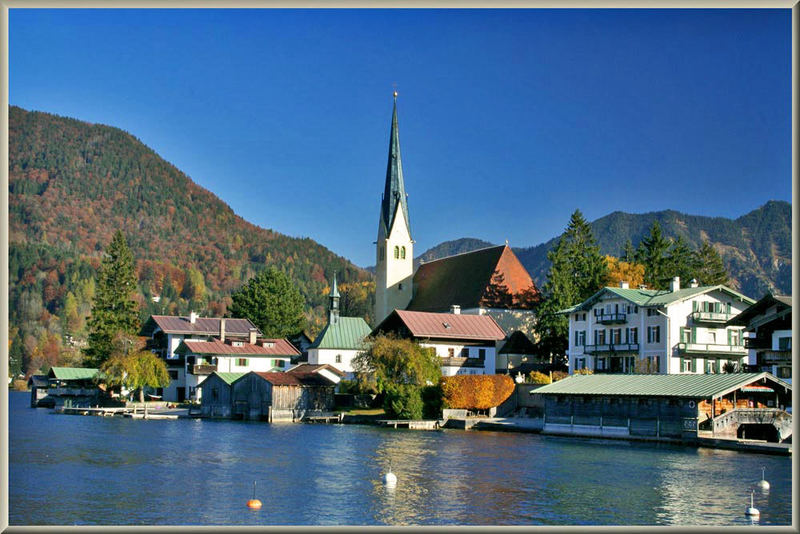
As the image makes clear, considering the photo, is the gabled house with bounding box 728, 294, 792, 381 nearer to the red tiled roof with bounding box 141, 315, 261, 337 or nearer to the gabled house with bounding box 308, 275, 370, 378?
the gabled house with bounding box 308, 275, 370, 378

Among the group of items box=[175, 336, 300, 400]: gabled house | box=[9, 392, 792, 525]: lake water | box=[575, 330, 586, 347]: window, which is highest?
box=[575, 330, 586, 347]: window

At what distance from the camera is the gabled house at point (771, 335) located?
169 ft

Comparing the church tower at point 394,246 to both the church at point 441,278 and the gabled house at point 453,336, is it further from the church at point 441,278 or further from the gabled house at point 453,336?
the gabled house at point 453,336

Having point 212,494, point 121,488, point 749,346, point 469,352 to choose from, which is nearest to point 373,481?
point 212,494

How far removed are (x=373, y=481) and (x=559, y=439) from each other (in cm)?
2135

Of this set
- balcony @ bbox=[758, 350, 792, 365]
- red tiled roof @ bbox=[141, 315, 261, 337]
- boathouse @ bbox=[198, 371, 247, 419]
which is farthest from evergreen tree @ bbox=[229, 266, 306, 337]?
balcony @ bbox=[758, 350, 792, 365]

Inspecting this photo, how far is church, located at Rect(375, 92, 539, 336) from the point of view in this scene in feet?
286

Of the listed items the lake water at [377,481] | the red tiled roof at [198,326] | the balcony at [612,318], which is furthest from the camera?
the red tiled roof at [198,326]

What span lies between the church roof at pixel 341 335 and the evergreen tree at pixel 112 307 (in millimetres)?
19505

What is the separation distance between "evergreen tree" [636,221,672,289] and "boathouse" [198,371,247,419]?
35724 millimetres

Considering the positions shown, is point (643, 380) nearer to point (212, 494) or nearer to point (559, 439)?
point (559, 439)

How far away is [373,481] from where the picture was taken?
33219 millimetres

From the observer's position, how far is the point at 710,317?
6406 centimetres

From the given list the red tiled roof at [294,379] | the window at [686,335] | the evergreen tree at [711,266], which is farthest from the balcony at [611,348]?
the evergreen tree at [711,266]
